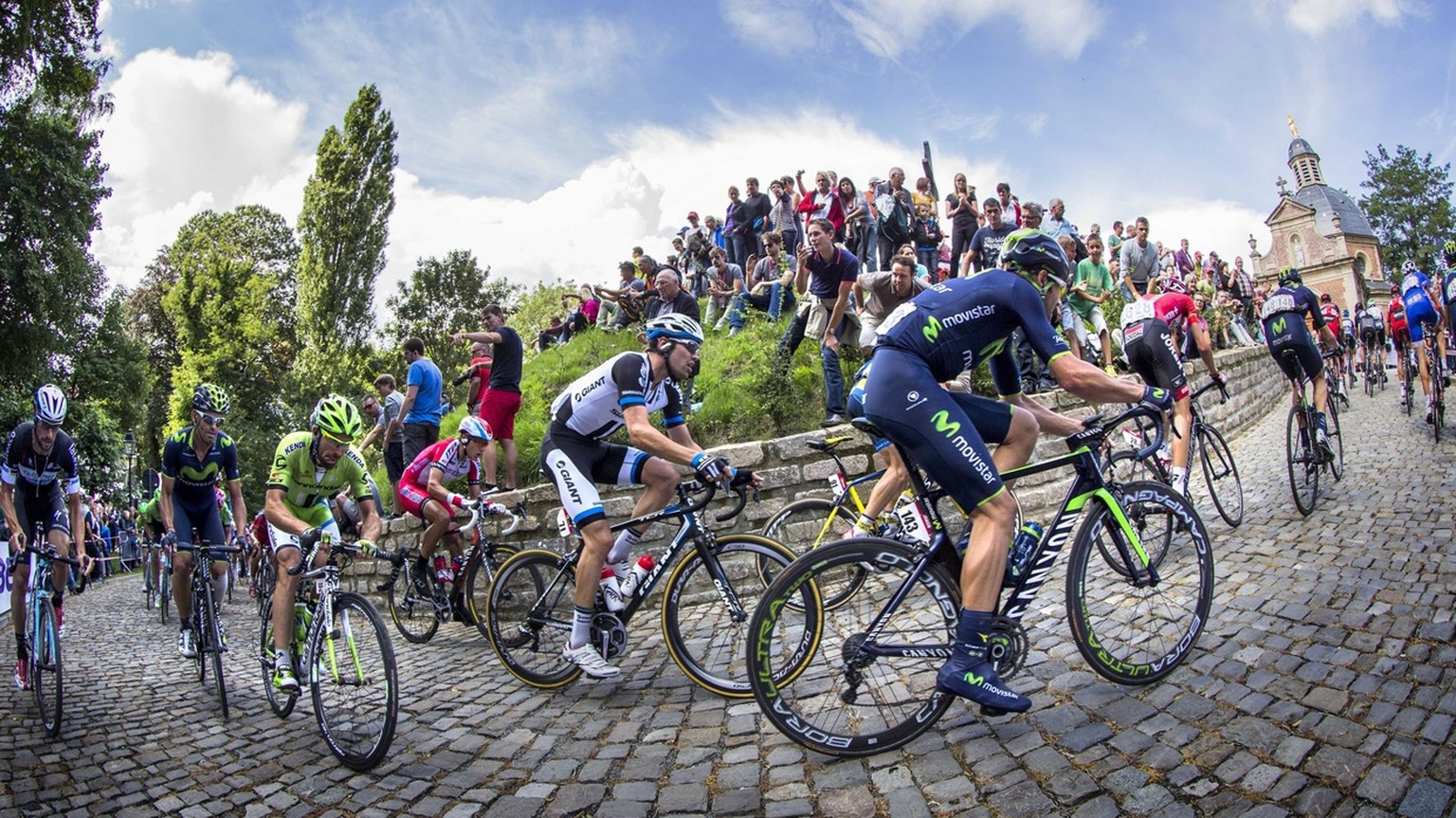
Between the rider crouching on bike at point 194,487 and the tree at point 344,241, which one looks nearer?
the rider crouching on bike at point 194,487

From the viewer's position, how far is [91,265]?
63.3ft

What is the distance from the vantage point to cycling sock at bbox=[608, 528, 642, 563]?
16.3 ft

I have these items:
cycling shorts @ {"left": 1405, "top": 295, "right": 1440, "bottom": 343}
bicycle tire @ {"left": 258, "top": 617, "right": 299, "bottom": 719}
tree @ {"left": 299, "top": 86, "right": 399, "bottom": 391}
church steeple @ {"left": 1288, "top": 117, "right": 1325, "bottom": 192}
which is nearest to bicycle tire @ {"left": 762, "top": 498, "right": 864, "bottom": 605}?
bicycle tire @ {"left": 258, "top": 617, "right": 299, "bottom": 719}

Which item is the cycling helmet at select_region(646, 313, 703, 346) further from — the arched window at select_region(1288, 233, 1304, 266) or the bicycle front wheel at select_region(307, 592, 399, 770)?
the arched window at select_region(1288, 233, 1304, 266)

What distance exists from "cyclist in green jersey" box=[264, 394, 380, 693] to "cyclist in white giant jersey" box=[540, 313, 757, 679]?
128 cm

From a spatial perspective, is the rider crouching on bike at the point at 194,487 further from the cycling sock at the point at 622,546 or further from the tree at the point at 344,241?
the tree at the point at 344,241

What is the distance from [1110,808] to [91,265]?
78.9 feet

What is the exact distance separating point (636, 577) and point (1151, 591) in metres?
2.81

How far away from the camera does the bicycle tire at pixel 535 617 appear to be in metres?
5.16

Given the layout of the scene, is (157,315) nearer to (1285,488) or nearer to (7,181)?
(7,181)

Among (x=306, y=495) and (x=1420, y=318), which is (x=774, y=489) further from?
(x=1420, y=318)

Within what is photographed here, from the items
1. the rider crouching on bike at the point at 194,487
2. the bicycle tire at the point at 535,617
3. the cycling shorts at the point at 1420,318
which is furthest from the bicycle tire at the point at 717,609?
the cycling shorts at the point at 1420,318

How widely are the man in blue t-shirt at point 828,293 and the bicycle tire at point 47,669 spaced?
249 inches

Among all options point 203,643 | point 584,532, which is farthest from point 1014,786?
point 203,643
